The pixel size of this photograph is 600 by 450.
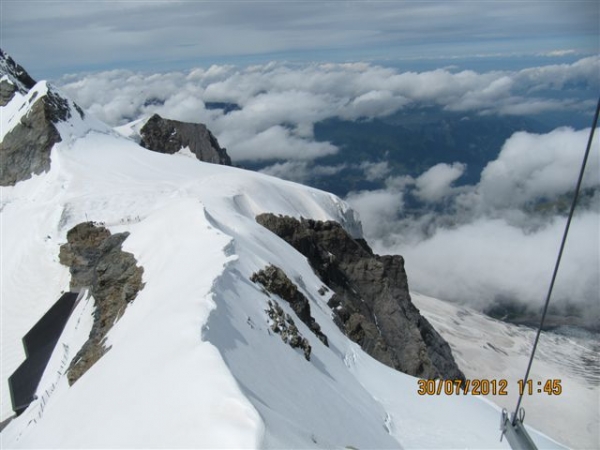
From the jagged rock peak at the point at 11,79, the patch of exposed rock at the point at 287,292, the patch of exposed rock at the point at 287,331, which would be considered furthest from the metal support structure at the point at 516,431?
the jagged rock peak at the point at 11,79

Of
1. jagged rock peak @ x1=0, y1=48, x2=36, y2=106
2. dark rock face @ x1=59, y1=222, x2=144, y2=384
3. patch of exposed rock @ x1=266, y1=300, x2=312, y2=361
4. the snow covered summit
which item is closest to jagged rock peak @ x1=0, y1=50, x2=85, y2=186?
the snow covered summit

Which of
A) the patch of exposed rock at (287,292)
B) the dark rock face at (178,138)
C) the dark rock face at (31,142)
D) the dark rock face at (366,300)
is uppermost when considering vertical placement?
the dark rock face at (178,138)

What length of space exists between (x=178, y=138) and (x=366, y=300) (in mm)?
54472

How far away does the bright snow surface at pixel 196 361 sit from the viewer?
877 cm

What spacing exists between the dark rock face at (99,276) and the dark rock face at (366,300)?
1076 centimetres

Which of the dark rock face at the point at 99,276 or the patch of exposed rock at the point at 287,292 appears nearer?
the dark rock face at the point at 99,276

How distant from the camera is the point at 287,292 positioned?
2003 cm

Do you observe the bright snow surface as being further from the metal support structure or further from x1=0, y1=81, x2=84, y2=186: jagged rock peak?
x1=0, y1=81, x2=84, y2=186: jagged rock peak

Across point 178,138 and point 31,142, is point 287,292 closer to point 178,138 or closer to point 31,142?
point 31,142

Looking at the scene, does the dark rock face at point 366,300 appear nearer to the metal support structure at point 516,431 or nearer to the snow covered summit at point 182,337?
the snow covered summit at point 182,337

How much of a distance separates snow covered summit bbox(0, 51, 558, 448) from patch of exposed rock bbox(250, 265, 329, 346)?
0.11 metres

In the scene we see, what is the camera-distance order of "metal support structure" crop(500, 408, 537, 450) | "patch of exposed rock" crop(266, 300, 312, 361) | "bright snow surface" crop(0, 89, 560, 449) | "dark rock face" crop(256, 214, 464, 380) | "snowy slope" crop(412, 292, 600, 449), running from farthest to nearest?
"snowy slope" crop(412, 292, 600, 449), "dark rock face" crop(256, 214, 464, 380), "patch of exposed rock" crop(266, 300, 312, 361), "metal support structure" crop(500, 408, 537, 450), "bright snow surface" crop(0, 89, 560, 449)

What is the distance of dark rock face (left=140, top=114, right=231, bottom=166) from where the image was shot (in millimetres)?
77125

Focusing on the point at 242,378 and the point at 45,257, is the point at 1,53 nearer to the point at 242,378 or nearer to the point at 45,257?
the point at 45,257
